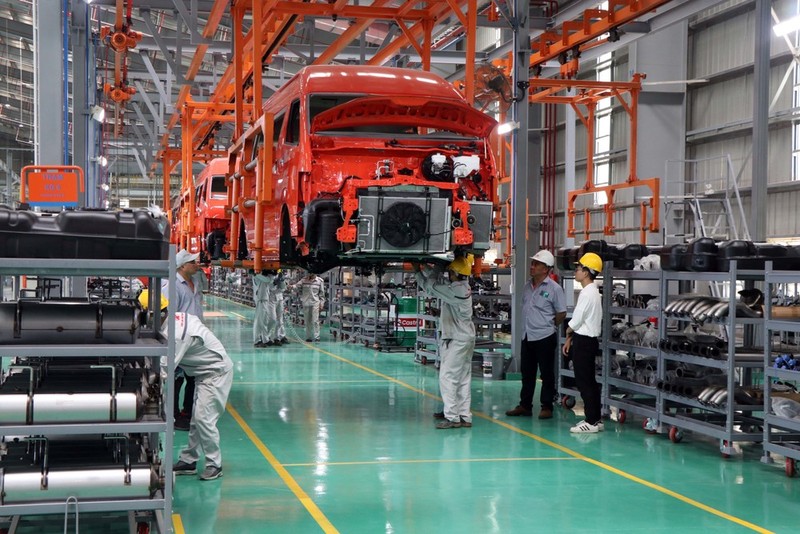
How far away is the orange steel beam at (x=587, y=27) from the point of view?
1303cm

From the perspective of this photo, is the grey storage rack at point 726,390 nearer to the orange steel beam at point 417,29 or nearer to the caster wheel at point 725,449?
the caster wheel at point 725,449

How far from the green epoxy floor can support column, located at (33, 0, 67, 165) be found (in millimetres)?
3399

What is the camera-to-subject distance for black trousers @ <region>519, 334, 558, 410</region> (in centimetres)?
987

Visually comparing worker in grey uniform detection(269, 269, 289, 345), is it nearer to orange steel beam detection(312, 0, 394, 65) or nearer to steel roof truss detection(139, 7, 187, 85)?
steel roof truss detection(139, 7, 187, 85)

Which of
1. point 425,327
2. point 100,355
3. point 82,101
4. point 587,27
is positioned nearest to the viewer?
point 100,355

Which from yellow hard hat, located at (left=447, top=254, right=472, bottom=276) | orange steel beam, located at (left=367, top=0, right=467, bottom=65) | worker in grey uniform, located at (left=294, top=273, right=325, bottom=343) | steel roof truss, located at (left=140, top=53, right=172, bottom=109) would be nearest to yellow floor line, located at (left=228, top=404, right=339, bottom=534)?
yellow hard hat, located at (left=447, top=254, right=472, bottom=276)

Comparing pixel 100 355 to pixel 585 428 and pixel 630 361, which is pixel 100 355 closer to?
pixel 585 428

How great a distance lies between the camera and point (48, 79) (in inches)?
365

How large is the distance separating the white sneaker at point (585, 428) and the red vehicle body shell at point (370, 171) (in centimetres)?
206

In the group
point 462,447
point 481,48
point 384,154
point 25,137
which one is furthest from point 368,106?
point 25,137

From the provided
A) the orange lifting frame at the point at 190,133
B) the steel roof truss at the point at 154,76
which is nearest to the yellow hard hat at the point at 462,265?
the orange lifting frame at the point at 190,133

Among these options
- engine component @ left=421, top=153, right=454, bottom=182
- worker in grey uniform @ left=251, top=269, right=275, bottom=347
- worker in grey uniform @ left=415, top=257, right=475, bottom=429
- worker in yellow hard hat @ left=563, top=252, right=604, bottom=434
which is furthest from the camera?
worker in grey uniform @ left=251, top=269, right=275, bottom=347

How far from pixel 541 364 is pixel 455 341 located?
1.29 meters

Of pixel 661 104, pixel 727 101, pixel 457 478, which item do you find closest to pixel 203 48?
pixel 457 478
